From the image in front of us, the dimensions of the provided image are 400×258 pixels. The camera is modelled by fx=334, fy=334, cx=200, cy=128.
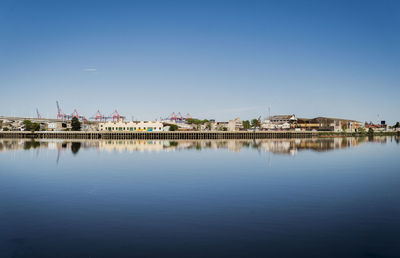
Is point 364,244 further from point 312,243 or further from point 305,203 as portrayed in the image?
point 305,203

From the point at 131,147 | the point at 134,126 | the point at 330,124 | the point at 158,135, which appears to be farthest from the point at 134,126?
the point at 330,124

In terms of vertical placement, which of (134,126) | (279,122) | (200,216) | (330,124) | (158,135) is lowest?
(200,216)

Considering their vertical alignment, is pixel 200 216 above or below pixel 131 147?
below

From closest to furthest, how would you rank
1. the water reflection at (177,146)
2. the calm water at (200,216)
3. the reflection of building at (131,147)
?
the calm water at (200,216)
the water reflection at (177,146)
the reflection of building at (131,147)

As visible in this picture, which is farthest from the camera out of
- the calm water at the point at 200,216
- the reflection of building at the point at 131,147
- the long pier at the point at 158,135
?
the long pier at the point at 158,135

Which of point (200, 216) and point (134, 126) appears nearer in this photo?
point (200, 216)

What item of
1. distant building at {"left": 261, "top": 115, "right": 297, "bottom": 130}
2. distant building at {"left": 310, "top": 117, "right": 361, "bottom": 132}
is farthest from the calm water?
distant building at {"left": 310, "top": 117, "right": 361, "bottom": 132}

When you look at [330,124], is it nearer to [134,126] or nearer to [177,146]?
[134,126]

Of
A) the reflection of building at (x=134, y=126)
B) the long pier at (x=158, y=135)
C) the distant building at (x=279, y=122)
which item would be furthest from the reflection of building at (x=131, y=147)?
the distant building at (x=279, y=122)

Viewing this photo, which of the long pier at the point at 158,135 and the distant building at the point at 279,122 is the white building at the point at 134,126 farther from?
the distant building at the point at 279,122

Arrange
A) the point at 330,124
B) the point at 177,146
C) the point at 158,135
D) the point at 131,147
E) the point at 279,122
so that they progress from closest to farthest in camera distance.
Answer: the point at 131,147
the point at 177,146
the point at 158,135
the point at 330,124
the point at 279,122

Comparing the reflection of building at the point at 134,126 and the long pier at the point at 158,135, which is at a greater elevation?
the reflection of building at the point at 134,126

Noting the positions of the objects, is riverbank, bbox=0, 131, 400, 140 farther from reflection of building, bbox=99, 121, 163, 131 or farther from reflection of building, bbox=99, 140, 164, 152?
reflection of building, bbox=99, 140, 164, 152

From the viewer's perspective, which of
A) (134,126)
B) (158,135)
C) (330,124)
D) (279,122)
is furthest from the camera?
(279,122)
